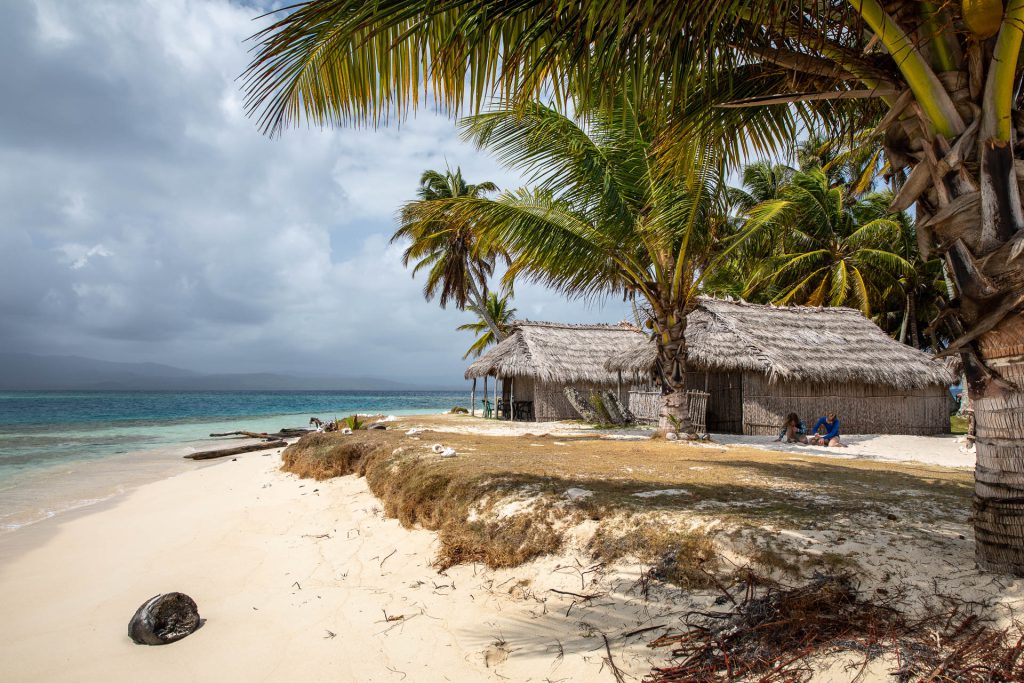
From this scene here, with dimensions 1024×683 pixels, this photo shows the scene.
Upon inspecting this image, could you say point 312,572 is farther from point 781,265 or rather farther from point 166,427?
point 166,427

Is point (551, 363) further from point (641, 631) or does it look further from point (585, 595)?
point (641, 631)

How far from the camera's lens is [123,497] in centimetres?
847

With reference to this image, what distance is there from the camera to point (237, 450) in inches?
550

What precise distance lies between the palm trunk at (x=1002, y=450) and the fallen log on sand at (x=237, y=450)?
14.5m

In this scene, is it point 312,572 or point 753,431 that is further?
point 753,431

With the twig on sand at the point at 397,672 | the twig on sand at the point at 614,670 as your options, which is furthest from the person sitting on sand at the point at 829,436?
the twig on sand at the point at 397,672

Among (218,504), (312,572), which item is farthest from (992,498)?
(218,504)

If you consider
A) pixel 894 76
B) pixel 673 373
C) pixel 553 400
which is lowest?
pixel 553 400

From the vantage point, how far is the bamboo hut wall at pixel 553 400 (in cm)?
1805

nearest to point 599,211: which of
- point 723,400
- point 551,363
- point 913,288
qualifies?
point 723,400

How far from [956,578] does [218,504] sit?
304 inches

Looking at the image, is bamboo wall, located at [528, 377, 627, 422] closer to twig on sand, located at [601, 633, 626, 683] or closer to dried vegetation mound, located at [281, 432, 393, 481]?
dried vegetation mound, located at [281, 432, 393, 481]

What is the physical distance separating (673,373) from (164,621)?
8.14 meters

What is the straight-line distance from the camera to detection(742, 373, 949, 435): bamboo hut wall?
13.1 meters
